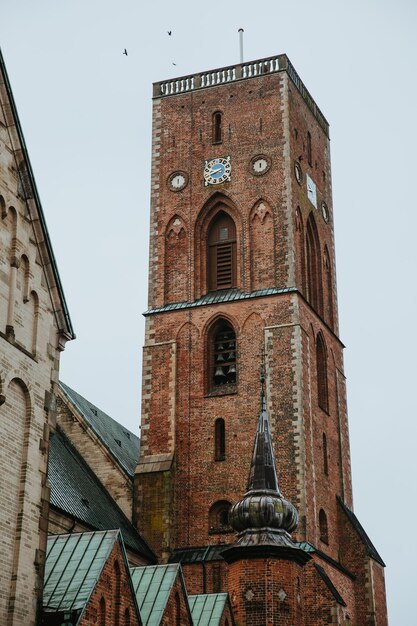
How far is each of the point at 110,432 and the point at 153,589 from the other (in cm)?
1963

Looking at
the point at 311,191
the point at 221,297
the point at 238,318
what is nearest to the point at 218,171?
the point at 311,191

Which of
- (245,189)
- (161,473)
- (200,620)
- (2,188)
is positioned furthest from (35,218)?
(245,189)

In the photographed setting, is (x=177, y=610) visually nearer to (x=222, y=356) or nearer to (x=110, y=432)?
(x=222, y=356)

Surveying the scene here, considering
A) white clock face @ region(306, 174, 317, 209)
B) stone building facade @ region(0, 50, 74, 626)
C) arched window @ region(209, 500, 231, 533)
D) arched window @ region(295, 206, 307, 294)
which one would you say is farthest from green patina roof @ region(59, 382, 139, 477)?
stone building facade @ region(0, 50, 74, 626)

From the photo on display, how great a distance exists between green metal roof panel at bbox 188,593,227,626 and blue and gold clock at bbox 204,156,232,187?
67.7 ft

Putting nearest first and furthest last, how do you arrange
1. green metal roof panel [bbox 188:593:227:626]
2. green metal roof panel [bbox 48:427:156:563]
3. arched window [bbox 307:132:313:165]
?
green metal roof panel [bbox 188:593:227:626] < green metal roof panel [bbox 48:427:156:563] < arched window [bbox 307:132:313:165]

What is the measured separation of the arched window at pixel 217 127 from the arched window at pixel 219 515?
15.1 m

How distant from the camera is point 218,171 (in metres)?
51.1

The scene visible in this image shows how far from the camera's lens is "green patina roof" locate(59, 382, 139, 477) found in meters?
47.3

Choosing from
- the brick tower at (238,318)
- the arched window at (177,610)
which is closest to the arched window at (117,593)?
the arched window at (177,610)

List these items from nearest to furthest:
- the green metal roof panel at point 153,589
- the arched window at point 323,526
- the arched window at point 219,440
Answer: the green metal roof panel at point 153,589 < the arched window at point 323,526 < the arched window at point 219,440

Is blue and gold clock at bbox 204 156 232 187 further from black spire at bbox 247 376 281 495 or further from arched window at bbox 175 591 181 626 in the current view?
arched window at bbox 175 591 181 626

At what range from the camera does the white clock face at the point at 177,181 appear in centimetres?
5162

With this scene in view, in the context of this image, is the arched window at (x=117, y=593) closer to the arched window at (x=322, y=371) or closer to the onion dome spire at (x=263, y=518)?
the onion dome spire at (x=263, y=518)
